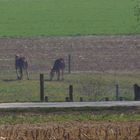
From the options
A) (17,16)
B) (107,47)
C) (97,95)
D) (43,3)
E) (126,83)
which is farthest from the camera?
(43,3)

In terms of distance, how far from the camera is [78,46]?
120 ft

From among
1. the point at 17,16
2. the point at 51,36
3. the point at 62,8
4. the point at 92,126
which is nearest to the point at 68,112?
the point at 92,126

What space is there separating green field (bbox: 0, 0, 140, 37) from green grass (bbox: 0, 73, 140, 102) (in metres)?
11.2

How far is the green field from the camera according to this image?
148ft

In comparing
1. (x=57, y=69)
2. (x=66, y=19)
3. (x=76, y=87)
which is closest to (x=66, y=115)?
(x=76, y=87)

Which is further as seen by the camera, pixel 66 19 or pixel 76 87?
pixel 66 19

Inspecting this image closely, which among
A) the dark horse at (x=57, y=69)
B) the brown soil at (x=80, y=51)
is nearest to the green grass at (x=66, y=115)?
the dark horse at (x=57, y=69)

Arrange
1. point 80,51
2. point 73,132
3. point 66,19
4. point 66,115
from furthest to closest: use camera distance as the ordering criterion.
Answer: point 66,19
point 80,51
point 66,115
point 73,132

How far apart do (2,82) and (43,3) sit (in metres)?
43.5

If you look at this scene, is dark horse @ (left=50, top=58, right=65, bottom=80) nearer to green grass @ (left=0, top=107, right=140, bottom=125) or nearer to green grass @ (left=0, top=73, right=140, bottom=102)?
green grass @ (left=0, top=73, right=140, bottom=102)

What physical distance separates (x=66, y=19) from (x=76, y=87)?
92.2 feet

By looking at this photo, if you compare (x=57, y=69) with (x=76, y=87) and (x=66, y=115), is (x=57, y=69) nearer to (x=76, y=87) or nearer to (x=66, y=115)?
(x=76, y=87)

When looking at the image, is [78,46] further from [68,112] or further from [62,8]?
[62,8]

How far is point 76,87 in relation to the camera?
82.8 ft
